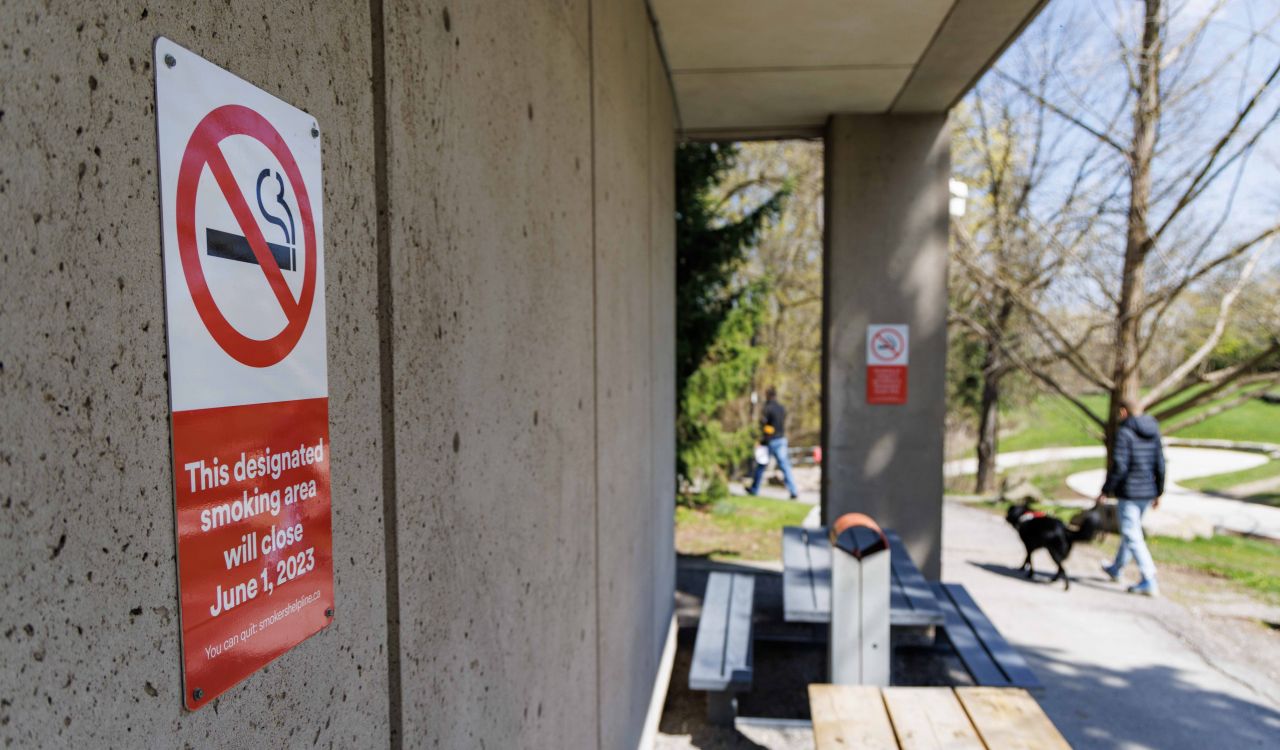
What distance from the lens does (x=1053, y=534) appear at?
773 cm

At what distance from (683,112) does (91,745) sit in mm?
6234

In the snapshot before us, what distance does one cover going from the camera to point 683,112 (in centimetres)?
637

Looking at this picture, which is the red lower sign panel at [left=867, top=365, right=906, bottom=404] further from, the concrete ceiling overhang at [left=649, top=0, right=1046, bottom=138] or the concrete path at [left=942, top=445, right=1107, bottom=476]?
the concrete path at [left=942, top=445, right=1107, bottom=476]

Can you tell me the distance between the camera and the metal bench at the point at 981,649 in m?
3.97

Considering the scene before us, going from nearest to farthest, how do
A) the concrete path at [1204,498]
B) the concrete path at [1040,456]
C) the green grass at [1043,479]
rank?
the concrete path at [1204,498] → the green grass at [1043,479] → the concrete path at [1040,456]

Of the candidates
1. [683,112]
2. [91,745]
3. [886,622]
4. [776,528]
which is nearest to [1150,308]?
[776,528]

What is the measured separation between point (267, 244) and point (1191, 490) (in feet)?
77.9

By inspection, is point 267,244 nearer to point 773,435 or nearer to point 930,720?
point 930,720

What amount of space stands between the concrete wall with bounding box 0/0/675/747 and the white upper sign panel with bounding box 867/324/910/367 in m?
4.28

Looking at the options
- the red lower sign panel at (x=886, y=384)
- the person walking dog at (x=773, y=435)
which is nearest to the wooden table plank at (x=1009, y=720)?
the red lower sign panel at (x=886, y=384)

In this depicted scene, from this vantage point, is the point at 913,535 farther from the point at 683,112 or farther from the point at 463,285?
the point at 463,285

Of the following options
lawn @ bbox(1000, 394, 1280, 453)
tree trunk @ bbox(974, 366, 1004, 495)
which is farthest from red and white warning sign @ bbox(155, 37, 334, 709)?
lawn @ bbox(1000, 394, 1280, 453)

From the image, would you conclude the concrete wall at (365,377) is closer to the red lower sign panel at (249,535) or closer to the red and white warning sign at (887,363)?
the red lower sign panel at (249,535)

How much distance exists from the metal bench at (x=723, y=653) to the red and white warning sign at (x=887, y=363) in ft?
6.13
